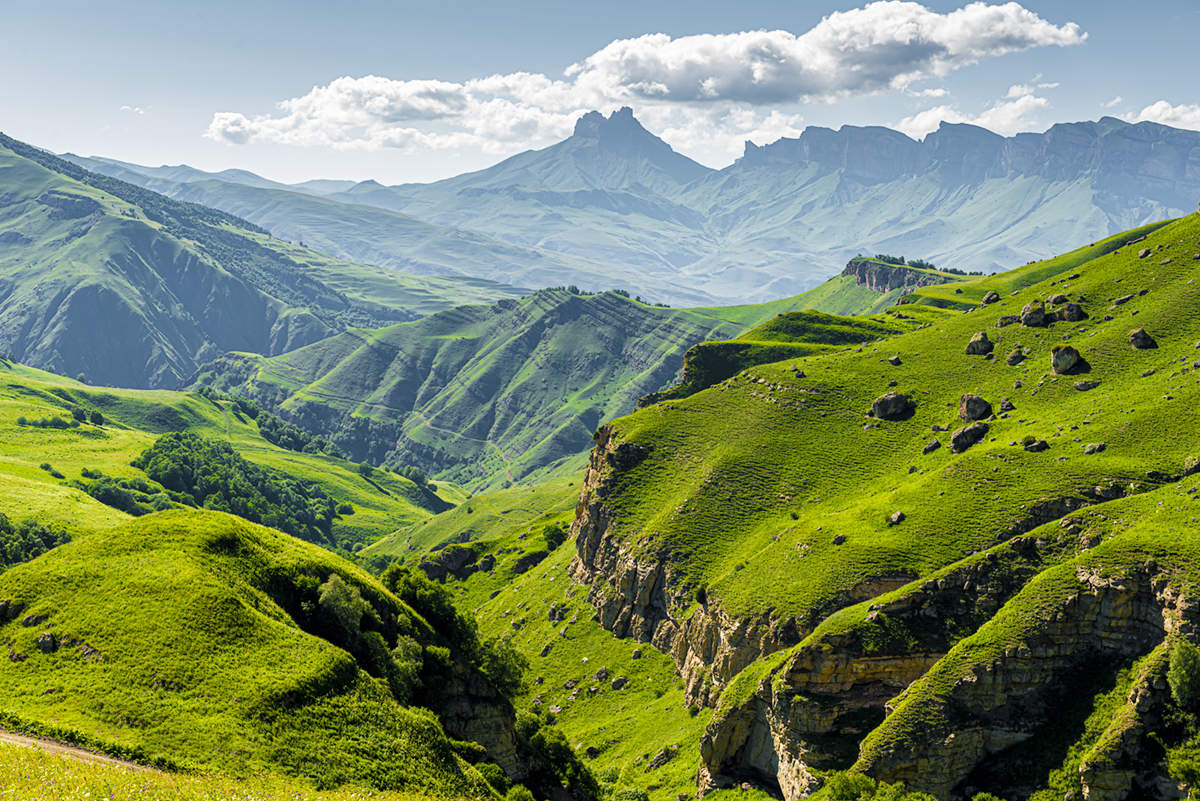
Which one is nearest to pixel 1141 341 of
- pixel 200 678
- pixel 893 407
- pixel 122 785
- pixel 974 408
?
pixel 974 408

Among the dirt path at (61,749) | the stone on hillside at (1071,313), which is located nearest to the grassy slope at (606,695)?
the dirt path at (61,749)

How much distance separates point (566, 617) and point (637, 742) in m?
45.2

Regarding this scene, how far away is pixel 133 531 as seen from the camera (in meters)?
96.1

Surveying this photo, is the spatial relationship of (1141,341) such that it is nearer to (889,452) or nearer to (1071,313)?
(1071,313)

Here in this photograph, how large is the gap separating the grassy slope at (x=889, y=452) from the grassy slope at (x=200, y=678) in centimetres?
6530

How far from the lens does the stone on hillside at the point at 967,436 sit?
148m

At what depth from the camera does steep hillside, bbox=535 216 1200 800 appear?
9450 centimetres

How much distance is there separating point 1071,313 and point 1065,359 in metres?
21.8

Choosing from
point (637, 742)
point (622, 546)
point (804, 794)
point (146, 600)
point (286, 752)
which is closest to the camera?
point (286, 752)

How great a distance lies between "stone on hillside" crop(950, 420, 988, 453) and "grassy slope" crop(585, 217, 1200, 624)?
215 centimetres

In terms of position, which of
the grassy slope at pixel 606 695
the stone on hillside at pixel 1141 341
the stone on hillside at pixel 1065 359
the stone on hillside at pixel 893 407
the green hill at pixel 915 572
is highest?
the stone on hillside at pixel 1141 341

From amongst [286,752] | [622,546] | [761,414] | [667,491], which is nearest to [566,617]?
[622,546]

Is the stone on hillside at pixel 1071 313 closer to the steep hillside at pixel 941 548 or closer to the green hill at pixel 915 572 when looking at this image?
the green hill at pixel 915 572

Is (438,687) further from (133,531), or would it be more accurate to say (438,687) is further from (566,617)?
(566,617)
